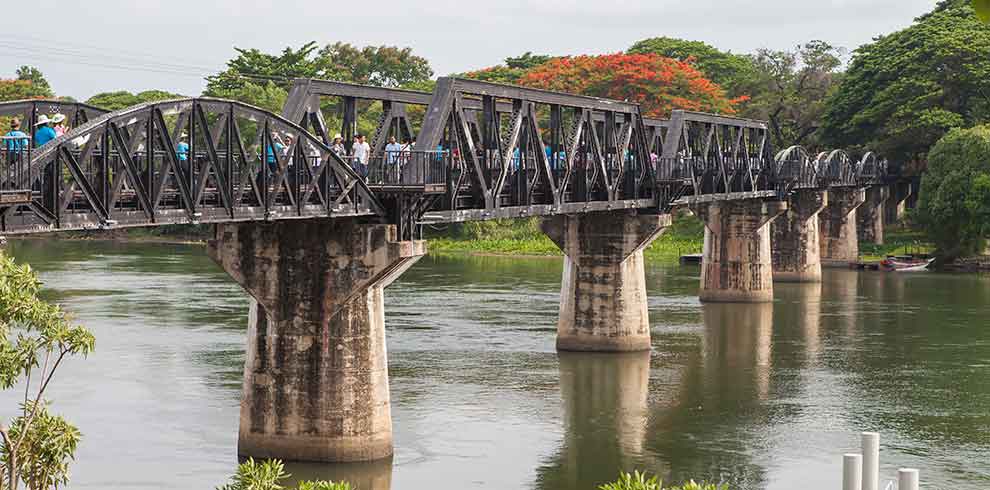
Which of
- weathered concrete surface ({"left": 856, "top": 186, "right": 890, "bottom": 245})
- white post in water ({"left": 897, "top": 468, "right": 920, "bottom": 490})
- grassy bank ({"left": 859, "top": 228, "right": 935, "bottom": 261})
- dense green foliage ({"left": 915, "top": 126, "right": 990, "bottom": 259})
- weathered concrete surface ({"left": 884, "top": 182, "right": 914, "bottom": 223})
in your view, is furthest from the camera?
weathered concrete surface ({"left": 884, "top": 182, "right": 914, "bottom": 223})

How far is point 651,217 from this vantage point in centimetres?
5672

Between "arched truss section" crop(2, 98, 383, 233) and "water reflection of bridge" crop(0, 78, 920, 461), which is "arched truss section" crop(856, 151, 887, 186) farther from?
"arched truss section" crop(2, 98, 383, 233)

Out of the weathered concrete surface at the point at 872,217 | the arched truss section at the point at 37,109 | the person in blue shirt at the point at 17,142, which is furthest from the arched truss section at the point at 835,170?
the person in blue shirt at the point at 17,142

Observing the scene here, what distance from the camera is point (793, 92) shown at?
13262cm

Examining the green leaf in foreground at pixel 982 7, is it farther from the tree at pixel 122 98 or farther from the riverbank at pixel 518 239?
the tree at pixel 122 98

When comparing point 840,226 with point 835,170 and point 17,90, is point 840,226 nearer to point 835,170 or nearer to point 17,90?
point 835,170

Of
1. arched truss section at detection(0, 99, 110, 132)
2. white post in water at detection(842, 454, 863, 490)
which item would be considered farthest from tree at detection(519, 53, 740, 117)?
white post in water at detection(842, 454, 863, 490)

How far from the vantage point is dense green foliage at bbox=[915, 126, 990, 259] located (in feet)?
317

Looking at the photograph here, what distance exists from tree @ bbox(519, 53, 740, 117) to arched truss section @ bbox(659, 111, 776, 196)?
36620mm

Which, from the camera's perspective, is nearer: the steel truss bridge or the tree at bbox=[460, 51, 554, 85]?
the steel truss bridge

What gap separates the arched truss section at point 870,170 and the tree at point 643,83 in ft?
45.6

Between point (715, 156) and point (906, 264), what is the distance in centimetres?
3503

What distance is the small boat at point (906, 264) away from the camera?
332 ft

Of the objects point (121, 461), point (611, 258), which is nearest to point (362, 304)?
point (121, 461)
